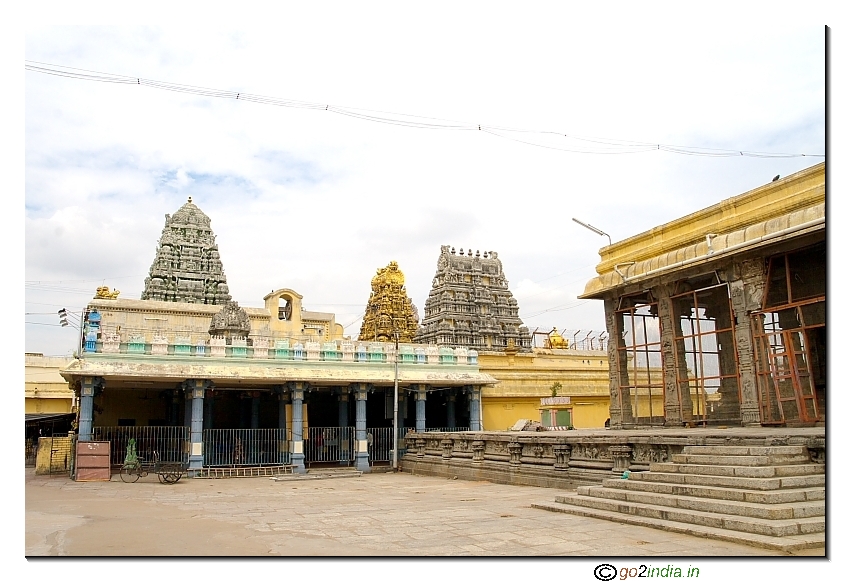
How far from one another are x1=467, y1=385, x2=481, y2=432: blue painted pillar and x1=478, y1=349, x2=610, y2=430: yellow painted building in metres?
1.64

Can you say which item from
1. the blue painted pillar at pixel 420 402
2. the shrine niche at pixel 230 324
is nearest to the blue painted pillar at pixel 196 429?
the shrine niche at pixel 230 324

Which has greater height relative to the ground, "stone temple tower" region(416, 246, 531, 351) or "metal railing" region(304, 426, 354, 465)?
"stone temple tower" region(416, 246, 531, 351)

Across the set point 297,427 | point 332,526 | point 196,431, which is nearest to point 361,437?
point 297,427

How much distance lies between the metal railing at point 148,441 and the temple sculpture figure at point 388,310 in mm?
18144

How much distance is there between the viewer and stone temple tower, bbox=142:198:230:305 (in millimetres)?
42906

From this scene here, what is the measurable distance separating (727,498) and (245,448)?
17.2 metres

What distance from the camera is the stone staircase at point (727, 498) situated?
7.81 m

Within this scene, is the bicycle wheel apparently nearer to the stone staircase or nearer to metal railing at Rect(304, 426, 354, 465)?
metal railing at Rect(304, 426, 354, 465)

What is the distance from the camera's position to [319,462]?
24.2m

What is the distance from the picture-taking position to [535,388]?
28.5m

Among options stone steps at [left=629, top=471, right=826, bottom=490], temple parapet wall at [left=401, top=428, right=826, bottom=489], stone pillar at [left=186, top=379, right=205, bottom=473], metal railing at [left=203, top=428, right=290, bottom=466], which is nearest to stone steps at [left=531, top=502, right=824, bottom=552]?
stone steps at [left=629, top=471, right=826, bottom=490]

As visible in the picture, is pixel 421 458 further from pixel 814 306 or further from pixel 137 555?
pixel 137 555

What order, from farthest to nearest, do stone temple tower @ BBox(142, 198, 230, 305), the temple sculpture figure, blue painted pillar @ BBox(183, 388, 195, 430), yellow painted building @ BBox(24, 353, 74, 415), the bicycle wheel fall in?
stone temple tower @ BBox(142, 198, 230, 305) < the temple sculpture figure < yellow painted building @ BBox(24, 353, 74, 415) < blue painted pillar @ BBox(183, 388, 195, 430) < the bicycle wheel

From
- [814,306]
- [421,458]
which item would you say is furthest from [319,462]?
[814,306]
